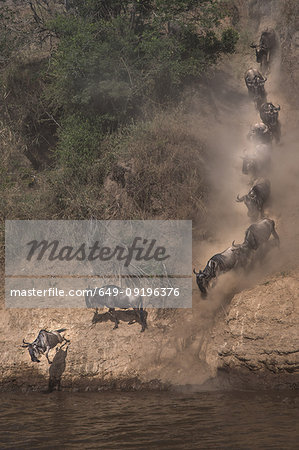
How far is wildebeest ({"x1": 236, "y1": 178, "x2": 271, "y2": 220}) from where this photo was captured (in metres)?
16.6

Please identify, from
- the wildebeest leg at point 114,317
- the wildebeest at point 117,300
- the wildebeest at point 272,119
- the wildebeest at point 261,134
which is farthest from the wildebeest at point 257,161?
the wildebeest leg at point 114,317

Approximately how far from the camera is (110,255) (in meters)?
17.1

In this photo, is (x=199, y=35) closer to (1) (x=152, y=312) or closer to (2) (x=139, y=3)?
(2) (x=139, y=3)

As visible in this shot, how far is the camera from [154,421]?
433 inches

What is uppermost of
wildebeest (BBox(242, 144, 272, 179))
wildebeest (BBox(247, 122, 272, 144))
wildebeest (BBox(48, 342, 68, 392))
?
wildebeest (BBox(247, 122, 272, 144))

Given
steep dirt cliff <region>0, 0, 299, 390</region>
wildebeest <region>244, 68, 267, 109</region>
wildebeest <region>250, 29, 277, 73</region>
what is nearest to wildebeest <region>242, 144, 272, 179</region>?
steep dirt cliff <region>0, 0, 299, 390</region>

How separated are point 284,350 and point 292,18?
17.1 m

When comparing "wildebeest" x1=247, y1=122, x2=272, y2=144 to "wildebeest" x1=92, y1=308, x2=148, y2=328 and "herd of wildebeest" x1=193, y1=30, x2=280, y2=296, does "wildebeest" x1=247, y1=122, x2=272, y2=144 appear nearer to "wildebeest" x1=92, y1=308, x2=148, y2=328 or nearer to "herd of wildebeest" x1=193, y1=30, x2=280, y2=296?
"herd of wildebeest" x1=193, y1=30, x2=280, y2=296

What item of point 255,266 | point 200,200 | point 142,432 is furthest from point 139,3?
point 142,432

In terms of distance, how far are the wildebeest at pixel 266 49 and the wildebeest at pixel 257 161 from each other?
20.3ft

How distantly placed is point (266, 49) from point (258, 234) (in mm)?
A: 11329

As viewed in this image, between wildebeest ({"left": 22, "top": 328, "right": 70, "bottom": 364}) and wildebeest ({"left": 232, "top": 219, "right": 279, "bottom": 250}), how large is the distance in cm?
575

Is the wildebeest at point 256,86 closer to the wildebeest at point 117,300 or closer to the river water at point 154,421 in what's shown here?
the wildebeest at point 117,300

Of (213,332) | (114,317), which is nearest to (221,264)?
(213,332)
